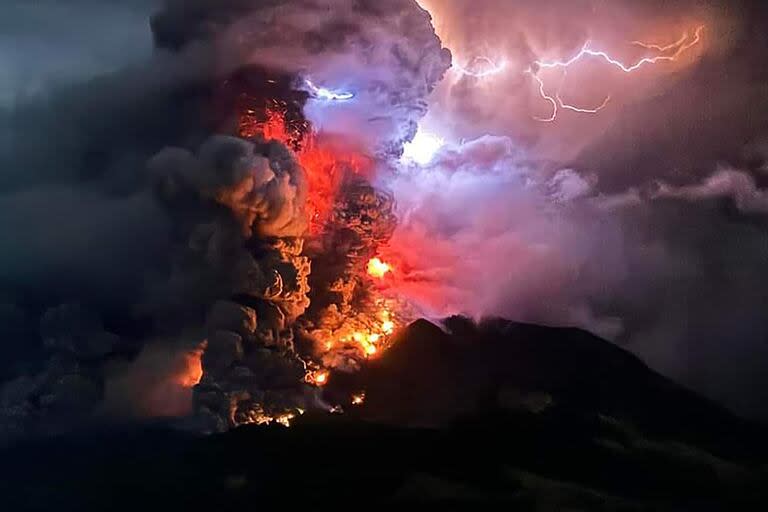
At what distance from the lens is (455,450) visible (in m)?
30.3

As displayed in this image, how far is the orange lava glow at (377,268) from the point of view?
2758cm

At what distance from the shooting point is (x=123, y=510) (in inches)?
1041

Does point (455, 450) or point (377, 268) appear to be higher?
point (377, 268)

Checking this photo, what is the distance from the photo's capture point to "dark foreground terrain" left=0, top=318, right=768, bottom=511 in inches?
1077

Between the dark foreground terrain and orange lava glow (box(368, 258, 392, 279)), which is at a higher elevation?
orange lava glow (box(368, 258, 392, 279))

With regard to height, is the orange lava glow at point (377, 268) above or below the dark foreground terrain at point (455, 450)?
above

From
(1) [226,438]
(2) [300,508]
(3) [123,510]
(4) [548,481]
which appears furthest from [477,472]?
(3) [123,510]

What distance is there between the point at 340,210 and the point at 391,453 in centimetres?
885

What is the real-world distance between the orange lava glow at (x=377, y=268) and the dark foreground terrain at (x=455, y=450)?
321 cm

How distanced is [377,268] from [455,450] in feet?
22.7

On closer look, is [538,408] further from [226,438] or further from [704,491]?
[226,438]

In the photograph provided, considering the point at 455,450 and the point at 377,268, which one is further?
the point at 455,450

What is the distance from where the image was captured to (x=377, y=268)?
91.4ft

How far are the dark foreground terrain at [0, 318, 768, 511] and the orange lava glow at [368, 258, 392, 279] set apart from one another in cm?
321
